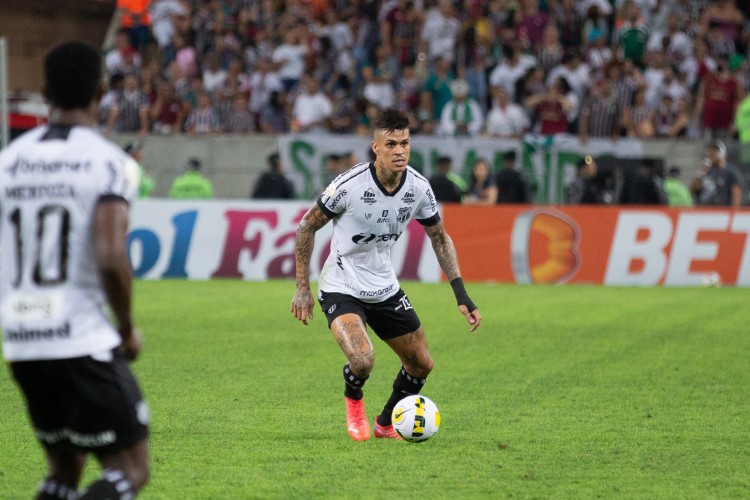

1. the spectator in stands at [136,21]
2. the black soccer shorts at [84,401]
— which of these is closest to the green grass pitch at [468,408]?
the black soccer shorts at [84,401]

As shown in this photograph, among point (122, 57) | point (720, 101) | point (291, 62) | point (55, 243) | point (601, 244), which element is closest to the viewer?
point (55, 243)

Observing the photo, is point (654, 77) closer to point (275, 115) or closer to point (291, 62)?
point (291, 62)

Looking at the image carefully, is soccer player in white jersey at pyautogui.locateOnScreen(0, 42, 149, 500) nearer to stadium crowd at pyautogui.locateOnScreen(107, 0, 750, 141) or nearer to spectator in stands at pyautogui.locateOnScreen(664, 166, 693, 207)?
spectator in stands at pyautogui.locateOnScreen(664, 166, 693, 207)

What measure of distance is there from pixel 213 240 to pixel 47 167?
16.3m

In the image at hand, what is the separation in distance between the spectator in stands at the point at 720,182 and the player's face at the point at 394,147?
14102 mm

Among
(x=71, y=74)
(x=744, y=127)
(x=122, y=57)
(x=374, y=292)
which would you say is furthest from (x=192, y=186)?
(x=71, y=74)

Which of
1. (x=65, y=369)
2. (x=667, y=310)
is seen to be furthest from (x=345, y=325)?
(x=667, y=310)

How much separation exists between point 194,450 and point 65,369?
341 cm

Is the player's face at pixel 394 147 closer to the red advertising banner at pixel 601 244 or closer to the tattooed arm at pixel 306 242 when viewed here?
the tattooed arm at pixel 306 242

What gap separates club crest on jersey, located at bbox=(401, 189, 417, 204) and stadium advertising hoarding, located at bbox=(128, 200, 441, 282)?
12102 mm

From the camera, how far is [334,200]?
815 cm

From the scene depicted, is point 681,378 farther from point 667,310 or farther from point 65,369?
point 65,369

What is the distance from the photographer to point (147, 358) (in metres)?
11.9

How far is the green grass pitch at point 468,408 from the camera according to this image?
22.6ft
